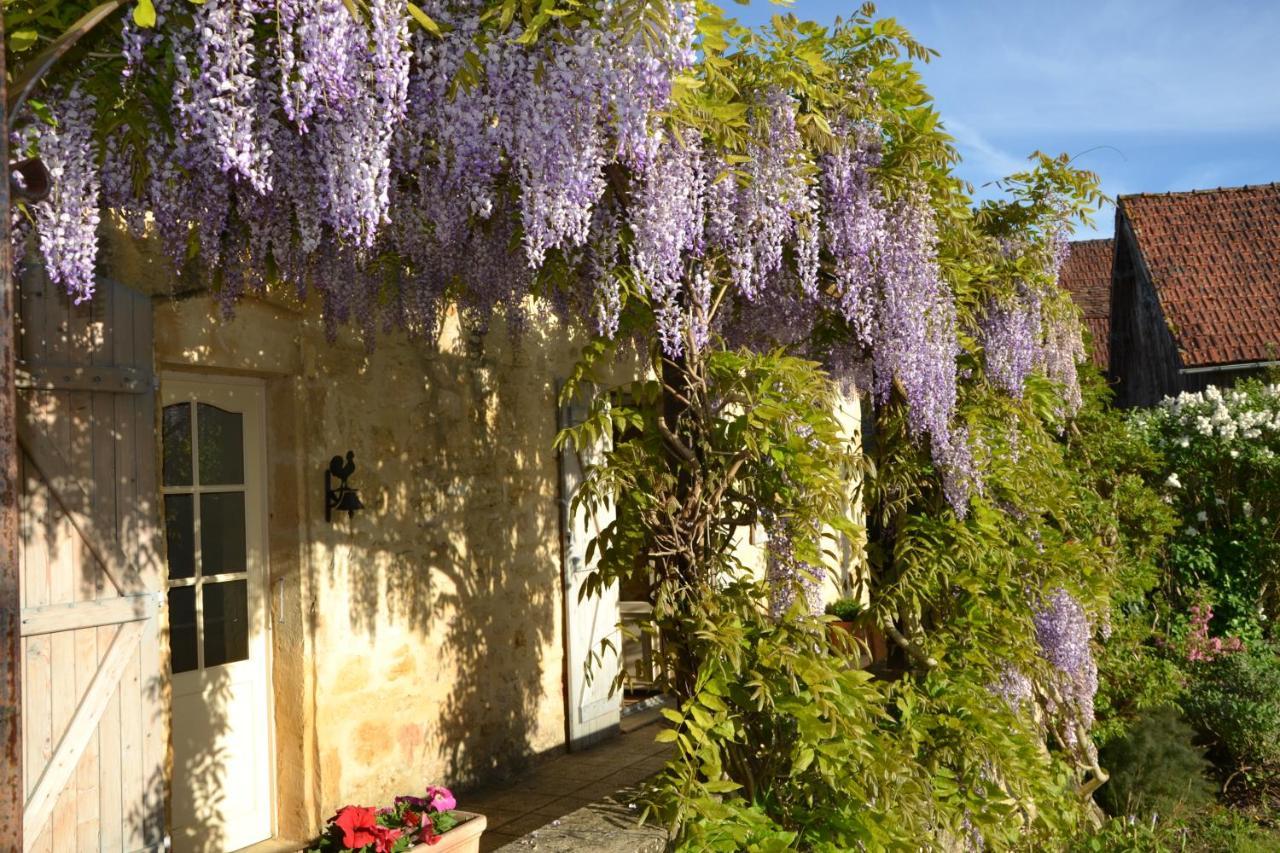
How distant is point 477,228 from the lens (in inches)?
143

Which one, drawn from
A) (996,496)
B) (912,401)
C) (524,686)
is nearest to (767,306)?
(912,401)

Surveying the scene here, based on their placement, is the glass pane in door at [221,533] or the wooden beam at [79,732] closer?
the wooden beam at [79,732]

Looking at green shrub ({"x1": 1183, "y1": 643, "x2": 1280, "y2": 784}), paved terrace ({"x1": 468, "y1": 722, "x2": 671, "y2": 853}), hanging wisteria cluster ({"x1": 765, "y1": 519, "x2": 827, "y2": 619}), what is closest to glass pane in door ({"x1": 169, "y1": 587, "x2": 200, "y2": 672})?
paved terrace ({"x1": 468, "y1": 722, "x2": 671, "y2": 853})

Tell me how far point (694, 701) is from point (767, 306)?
1.74 meters

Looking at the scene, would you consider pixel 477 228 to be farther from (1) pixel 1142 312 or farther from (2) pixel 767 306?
(1) pixel 1142 312

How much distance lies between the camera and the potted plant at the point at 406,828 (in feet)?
11.4

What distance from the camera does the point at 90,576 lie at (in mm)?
3426

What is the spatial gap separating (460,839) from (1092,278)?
52.6ft

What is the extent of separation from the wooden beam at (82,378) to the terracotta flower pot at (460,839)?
1.68m

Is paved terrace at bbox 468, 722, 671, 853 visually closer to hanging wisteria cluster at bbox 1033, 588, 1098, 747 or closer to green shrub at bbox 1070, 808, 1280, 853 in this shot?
hanging wisteria cluster at bbox 1033, 588, 1098, 747

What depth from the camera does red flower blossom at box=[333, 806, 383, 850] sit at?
11.3 ft

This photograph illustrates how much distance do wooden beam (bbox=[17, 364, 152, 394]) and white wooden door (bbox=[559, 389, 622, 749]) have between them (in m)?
2.46

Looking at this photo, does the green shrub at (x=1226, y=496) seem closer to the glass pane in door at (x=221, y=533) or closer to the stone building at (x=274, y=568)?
the stone building at (x=274, y=568)

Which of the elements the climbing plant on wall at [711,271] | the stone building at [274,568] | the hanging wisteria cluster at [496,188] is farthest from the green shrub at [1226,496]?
the stone building at [274,568]
